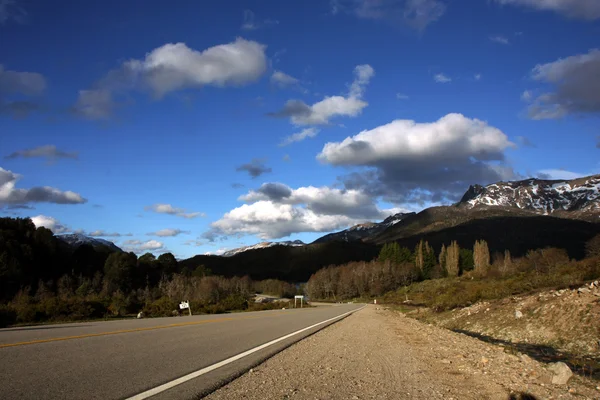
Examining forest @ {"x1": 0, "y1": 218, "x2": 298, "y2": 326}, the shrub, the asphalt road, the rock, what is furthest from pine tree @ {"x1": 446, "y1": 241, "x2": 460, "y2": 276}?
the asphalt road

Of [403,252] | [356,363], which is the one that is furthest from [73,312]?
[403,252]

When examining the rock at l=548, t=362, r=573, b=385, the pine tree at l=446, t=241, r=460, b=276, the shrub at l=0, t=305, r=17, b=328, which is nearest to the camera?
the rock at l=548, t=362, r=573, b=385

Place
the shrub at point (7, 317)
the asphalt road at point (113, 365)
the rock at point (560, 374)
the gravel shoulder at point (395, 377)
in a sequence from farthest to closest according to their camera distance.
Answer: the shrub at point (7, 317), the rock at point (560, 374), the gravel shoulder at point (395, 377), the asphalt road at point (113, 365)

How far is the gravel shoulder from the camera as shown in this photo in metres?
6.34

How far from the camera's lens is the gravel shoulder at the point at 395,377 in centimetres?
634

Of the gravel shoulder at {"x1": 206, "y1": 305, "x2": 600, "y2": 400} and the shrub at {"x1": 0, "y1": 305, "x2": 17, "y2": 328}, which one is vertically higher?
the gravel shoulder at {"x1": 206, "y1": 305, "x2": 600, "y2": 400}

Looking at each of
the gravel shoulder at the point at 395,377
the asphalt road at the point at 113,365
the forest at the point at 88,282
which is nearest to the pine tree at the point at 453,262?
the forest at the point at 88,282

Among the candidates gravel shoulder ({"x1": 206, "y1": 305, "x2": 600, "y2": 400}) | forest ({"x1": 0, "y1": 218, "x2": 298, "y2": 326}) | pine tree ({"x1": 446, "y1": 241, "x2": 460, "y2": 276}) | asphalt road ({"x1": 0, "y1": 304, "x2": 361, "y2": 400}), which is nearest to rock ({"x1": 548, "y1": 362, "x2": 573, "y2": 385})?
gravel shoulder ({"x1": 206, "y1": 305, "x2": 600, "y2": 400})

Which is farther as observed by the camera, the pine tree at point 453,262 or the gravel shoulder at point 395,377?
the pine tree at point 453,262

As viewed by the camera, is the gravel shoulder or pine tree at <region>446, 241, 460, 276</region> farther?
pine tree at <region>446, 241, 460, 276</region>

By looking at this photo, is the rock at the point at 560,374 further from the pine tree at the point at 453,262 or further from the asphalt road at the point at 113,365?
the pine tree at the point at 453,262

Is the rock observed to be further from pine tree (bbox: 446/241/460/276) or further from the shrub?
pine tree (bbox: 446/241/460/276)

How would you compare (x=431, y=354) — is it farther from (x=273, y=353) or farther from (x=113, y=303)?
(x=113, y=303)

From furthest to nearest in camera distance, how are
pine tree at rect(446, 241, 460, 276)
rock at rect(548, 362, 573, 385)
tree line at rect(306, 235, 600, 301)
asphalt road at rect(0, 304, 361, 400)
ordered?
pine tree at rect(446, 241, 460, 276)
tree line at rect(306, 235, 600, 301)
rock at rect(548, 362, 573, 385)
asphalt road at rect(0, 304, 361, 400)
